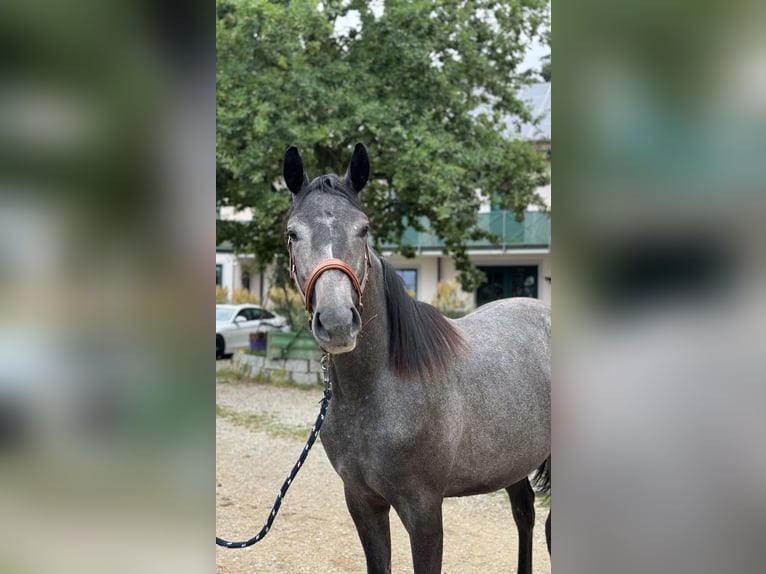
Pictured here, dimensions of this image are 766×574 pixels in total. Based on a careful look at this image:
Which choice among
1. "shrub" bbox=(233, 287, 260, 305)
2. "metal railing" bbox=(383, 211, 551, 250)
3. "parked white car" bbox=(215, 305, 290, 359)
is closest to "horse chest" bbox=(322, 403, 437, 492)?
"parked white car" bbox=(215, 305, 290, 359)

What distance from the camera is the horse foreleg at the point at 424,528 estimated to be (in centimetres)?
248

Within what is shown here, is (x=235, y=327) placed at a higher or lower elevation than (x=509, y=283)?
lower

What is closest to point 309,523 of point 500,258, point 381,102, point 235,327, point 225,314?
point 381,102

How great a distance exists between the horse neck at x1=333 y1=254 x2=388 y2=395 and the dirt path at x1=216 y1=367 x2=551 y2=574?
237 cm

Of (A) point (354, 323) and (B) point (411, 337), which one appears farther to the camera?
(B) point (411, 337)

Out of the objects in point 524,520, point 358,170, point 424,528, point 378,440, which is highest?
point 358,170

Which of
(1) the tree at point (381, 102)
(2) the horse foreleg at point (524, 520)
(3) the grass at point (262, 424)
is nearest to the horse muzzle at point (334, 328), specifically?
(2) the horse foreleg at point (524, 520)

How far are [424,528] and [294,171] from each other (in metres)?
1.50

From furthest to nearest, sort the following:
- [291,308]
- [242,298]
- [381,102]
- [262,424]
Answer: [242,298] < [291,308] < [381,102] < [262,424]

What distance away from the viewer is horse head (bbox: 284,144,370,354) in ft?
6.84

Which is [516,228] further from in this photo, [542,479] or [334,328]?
[334,328]

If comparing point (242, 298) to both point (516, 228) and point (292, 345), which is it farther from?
point (516, 228)

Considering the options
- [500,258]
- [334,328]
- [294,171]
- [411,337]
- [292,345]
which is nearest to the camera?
[334,328]

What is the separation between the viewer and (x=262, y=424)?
8.86 m
